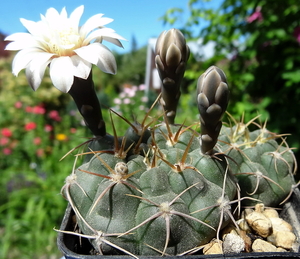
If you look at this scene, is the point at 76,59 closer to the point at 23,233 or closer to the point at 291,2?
the point at 291,2

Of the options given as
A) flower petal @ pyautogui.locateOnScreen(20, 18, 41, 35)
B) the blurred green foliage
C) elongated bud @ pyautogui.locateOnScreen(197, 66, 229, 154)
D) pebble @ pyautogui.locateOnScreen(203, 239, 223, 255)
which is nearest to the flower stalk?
flower petal @ pyautogui.locateOnScreen(20, 18, 41, 35)

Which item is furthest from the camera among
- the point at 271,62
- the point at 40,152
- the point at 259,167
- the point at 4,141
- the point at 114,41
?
the point at 4,141

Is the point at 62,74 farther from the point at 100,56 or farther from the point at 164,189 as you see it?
the point at 164,189

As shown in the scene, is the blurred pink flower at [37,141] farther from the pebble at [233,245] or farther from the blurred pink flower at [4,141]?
the pebble at [233,245]

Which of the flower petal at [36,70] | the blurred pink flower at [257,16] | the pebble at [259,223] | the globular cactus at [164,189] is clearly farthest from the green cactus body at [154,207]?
the blurred pink flower at [257,16]

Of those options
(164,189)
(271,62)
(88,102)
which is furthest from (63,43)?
(271,62)

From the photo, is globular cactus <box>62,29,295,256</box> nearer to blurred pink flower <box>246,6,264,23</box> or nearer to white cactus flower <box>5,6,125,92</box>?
white cactus flower <box>5,6,125,92</box>
